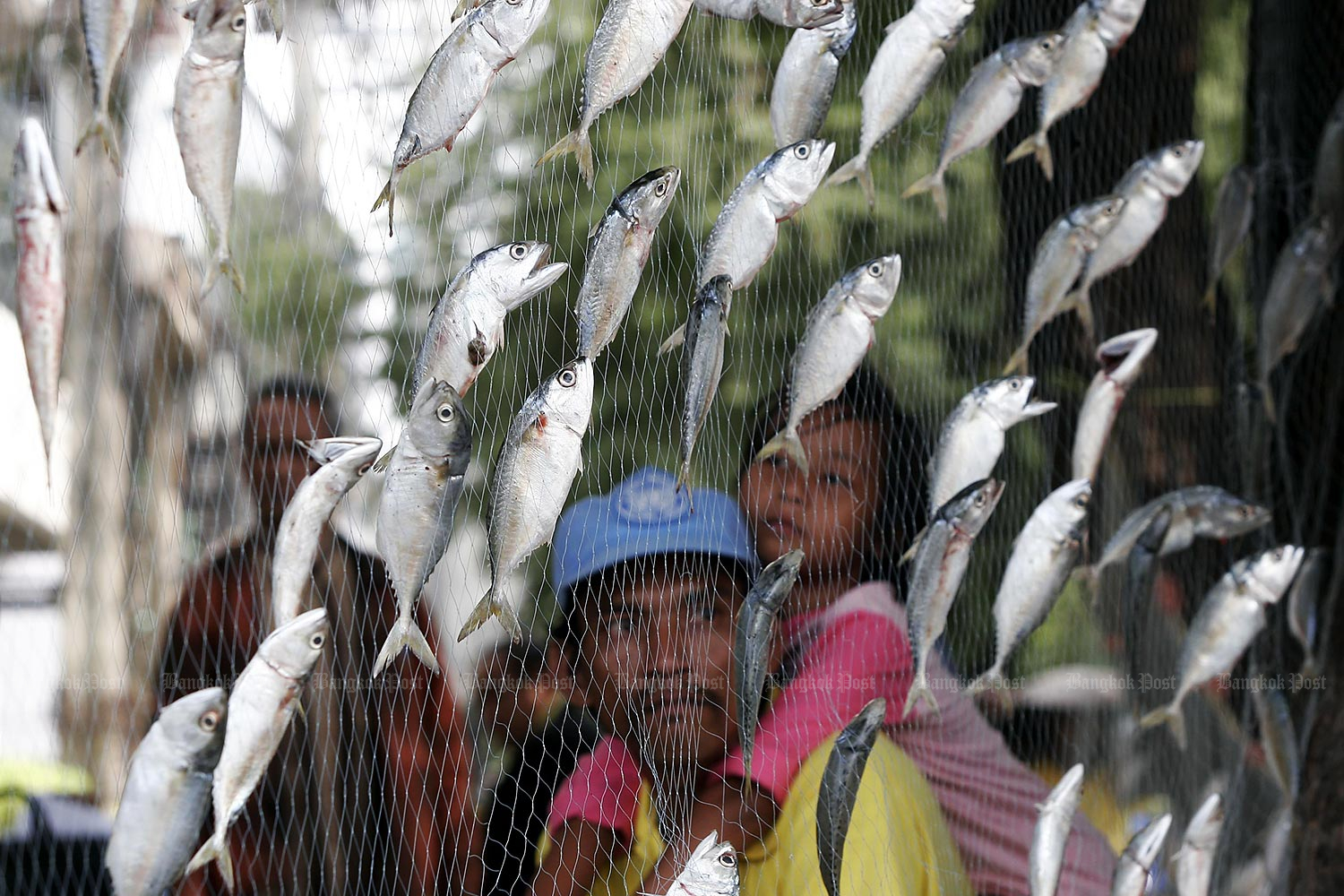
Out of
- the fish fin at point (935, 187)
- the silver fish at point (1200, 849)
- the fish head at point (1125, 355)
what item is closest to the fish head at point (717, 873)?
the fish fin at point (935, 187)

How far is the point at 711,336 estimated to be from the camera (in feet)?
4.23

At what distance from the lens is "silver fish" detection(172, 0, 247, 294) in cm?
104

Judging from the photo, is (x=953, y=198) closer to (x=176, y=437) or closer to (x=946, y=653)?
(x=946, y=653)

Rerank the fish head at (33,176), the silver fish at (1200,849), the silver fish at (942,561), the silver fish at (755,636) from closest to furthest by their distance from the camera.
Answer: the fish head at (33,176) < the silver fish at (755,636) < the silver fish at (942,561) < the silver fish at (1200,849)

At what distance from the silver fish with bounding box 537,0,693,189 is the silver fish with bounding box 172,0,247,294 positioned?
31cm

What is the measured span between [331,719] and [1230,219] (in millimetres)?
2087

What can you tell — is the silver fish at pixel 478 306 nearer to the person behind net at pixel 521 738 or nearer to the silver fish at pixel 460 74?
the silver fish at pixel 460 74

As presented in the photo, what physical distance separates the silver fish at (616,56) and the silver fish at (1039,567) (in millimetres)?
881

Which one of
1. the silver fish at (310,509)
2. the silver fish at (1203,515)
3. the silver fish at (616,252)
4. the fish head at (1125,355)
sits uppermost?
the silver fish at (616,252)

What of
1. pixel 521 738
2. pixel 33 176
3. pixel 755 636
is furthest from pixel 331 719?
pixel 33 176

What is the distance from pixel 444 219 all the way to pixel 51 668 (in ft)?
2.13

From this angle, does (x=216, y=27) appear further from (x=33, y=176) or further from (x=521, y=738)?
Result: (x=521, y=738)

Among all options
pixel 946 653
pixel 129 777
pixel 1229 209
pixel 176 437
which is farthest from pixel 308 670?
pixel 1229 209

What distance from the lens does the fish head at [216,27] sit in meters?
1.04
